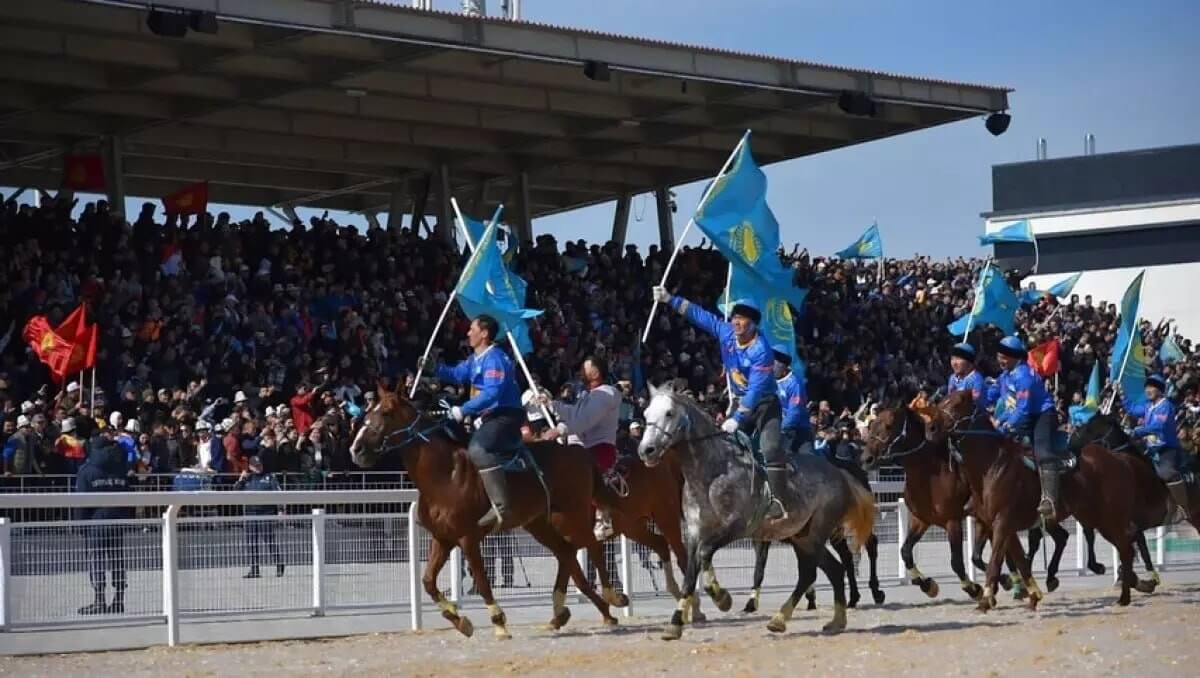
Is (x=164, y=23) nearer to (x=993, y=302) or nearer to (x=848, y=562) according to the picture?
(x=848, y=562)

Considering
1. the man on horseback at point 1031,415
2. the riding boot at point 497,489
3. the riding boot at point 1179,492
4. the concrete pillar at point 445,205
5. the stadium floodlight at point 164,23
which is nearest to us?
the riding boot at point 497,489

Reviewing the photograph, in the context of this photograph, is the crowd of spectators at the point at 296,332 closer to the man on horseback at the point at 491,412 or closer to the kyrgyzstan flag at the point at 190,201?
the man on horseback at the point at 491,412

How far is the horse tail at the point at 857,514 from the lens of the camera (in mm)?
16234

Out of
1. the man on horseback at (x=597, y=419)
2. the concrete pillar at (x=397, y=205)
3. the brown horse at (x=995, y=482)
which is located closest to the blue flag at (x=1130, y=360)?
the brown horse at (x=995, y=482)

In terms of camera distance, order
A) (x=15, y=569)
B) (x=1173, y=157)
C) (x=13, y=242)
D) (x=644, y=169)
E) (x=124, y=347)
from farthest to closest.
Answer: (x=1173, y=157), (x=644, y=169), (x=13, y=242), (x=124, y=347), (x=15, y=569)

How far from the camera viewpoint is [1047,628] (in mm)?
15250

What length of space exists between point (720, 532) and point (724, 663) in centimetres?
208

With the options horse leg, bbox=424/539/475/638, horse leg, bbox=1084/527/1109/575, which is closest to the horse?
horse leg, bbox=424/539/475/638

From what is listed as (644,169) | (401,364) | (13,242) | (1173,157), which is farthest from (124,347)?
(1173,157)

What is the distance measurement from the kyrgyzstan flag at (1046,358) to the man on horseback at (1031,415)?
16.6 m

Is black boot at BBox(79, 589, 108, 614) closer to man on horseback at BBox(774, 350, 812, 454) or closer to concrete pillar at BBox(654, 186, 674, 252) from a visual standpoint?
man on horseback at BBox(774, 350, 812, 454)

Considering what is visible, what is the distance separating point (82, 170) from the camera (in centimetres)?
3428

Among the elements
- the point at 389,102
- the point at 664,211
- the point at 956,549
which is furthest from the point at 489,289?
the point at 664,211

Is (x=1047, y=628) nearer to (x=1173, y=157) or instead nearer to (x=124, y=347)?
(x=124, y=347)
